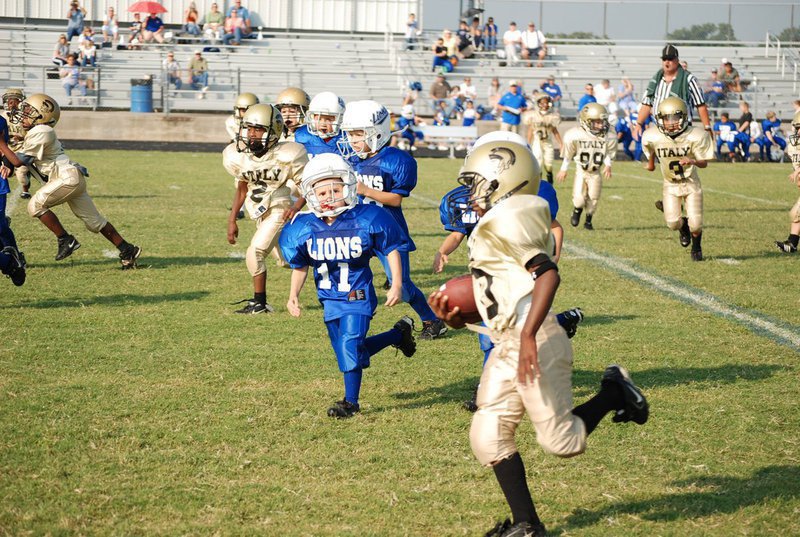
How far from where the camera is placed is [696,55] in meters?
32.5

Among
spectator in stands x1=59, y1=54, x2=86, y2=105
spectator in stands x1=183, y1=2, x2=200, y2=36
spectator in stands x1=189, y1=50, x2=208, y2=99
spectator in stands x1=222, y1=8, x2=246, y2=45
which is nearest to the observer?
spectator in stands x1=59, y1=54, x2=86, y2=105

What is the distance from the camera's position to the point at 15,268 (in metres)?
7.77

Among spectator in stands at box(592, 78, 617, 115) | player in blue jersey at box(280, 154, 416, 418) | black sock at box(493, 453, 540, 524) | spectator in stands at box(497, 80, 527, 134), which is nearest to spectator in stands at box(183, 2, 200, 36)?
spectator in stands at box(592, 78, 617, 115)

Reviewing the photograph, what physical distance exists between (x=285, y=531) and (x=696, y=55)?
31.5m

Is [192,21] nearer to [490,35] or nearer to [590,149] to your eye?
[490,35]

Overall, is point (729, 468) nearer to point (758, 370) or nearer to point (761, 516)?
point (761, 516)

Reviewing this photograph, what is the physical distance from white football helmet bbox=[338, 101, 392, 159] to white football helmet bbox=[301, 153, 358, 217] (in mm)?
1534

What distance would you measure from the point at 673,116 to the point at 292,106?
12.7 ft

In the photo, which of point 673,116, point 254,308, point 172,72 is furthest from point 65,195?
point 172,72

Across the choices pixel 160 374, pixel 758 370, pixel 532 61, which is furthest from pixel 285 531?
pixel 532 61

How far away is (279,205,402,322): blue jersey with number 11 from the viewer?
530 centimetres

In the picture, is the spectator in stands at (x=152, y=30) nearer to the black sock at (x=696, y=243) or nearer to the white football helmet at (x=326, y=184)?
the black sock at (x=696, y=243)

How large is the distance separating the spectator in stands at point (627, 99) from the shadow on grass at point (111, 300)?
70.1 feet

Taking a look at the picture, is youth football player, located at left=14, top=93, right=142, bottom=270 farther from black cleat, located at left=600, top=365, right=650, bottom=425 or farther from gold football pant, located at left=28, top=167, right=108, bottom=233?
black cleat, located at left=600, top=365, right=650, bottom=425
